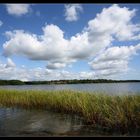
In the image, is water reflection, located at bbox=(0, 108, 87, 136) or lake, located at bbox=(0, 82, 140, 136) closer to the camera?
lake, located at bbox=(0, 82, 140, 136)

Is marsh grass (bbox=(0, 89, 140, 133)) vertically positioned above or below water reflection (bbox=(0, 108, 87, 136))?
above

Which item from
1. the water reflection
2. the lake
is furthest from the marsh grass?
the water reflection

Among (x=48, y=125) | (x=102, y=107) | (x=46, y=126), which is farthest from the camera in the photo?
(x=48, y=125)

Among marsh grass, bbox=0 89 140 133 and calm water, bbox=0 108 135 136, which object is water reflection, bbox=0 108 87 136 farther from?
marsh grass, bbox=0 89 140 133

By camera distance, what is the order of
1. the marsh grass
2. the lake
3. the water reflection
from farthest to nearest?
1. the water reflection
2. the lake
3. the marsh grass

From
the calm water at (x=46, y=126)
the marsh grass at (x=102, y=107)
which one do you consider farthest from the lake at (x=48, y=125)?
the marsh grass at (x=102, y=107)

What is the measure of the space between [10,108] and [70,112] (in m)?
3.72

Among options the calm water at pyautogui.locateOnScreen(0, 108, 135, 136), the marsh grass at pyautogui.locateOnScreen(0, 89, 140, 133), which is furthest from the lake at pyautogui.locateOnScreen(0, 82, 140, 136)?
the marsh grass at pyautogui.locateOnScreen(0, 89, 140, 133)

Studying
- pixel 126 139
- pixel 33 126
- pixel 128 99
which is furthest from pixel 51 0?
pixel 33 126

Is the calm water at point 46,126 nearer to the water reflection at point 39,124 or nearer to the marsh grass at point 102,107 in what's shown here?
the water reflection at point 39,124

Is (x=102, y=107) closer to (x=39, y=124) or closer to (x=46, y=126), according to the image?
(x=46, y=126)

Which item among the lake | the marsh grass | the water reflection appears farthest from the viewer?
the water reflection

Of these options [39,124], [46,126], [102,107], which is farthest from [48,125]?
[102,107]

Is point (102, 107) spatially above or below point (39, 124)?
above
